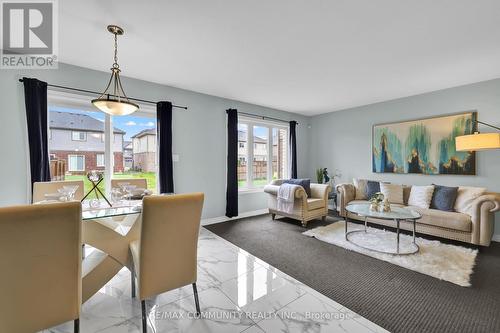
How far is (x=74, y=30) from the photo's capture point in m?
2.23

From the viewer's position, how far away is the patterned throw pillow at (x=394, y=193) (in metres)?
4.07

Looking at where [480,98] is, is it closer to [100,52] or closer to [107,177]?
[100,52]

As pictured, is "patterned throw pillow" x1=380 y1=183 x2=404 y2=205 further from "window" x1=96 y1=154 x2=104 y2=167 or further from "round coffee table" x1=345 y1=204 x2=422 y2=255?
"window" x1=96 y1=154 x2=104 y2=167

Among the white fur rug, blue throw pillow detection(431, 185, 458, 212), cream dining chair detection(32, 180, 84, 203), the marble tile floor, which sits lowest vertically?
the marble tile floor

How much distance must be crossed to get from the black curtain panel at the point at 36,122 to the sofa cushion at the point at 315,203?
155 inches

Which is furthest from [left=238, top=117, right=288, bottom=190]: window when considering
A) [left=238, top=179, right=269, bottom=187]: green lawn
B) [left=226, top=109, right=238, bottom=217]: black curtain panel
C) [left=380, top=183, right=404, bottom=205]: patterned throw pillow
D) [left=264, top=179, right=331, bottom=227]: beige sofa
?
[left=380, top=183, right=404, bottom=205]: patterned throw pillow

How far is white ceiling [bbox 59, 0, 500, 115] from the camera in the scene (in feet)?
6.28

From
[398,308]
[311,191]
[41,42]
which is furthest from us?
[311,191]

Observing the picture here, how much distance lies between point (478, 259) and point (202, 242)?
139 inches

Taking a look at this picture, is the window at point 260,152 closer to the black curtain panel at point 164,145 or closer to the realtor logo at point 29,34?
the black curtain panel at point 164,145

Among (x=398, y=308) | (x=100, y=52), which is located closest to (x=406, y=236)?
(x=398, y=308)

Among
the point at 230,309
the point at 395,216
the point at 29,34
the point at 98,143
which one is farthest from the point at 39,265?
the point at 395,216

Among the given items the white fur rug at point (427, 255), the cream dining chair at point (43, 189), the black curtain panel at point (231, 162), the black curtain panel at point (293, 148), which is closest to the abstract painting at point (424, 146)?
the white fur rug at point (427, 255)

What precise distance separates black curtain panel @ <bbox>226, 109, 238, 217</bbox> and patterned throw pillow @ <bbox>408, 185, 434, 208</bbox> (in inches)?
125
